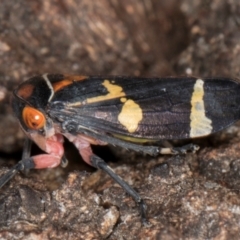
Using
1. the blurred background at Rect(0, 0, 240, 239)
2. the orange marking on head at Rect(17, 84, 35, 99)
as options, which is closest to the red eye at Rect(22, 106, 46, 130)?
the orange marking on head at Rect(17, 84, 35, 99)

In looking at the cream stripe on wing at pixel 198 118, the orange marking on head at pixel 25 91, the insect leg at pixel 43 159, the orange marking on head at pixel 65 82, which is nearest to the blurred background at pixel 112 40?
the cream stripe on wing at pixel 198 118

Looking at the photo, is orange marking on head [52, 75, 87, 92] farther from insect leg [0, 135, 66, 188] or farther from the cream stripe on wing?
the cream stripe on wing

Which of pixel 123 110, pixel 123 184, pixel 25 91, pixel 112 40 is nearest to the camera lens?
pixel 123 184

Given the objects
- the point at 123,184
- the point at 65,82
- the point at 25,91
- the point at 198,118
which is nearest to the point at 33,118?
the point at 25,91

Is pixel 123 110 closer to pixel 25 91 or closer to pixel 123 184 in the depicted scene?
pixel 123 184

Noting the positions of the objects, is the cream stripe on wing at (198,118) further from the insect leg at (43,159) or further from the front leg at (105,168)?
the insect leg at (43,159)

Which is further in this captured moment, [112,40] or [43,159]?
[112,40]
